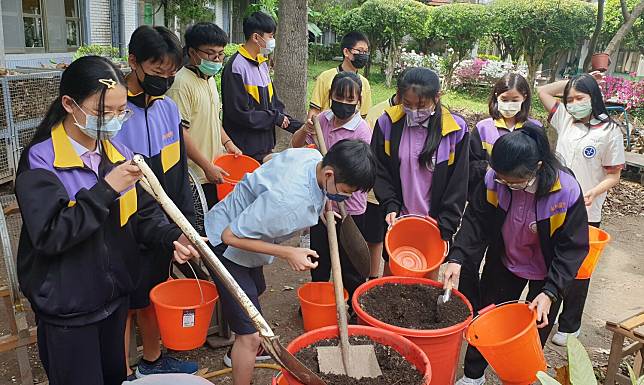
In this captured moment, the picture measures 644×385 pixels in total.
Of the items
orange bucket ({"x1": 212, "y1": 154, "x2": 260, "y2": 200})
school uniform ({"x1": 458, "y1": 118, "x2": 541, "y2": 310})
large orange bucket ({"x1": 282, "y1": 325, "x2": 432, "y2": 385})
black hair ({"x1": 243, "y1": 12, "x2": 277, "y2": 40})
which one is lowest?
large orange bucket ({"x1": 282, "y1": 325, "x2": 432, "y2": 385})

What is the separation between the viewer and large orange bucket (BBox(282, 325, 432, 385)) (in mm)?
2199

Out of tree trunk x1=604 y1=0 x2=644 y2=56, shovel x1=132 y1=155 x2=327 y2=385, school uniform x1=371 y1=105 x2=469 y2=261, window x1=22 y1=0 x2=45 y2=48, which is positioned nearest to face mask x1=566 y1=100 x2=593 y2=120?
school uniform x1=371 y1=105 x2=469 y2=261

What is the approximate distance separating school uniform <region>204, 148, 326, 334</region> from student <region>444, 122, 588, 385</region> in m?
0.85

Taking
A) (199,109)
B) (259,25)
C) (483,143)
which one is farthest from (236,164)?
(483,143)

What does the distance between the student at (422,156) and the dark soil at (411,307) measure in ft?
1.38

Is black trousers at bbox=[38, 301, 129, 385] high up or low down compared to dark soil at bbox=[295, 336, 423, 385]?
up

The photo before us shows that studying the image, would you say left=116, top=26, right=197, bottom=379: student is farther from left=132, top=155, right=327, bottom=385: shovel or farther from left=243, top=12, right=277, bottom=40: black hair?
left=243, top=12, right=277, bottom=40: black hair

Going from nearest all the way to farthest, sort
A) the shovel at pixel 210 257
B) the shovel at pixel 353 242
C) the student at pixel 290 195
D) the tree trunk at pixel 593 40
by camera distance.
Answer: the shovel at pixel 210 257
the student at pixel 290 195
the shovel at pixel 353 242
the tree trunk at pixel 593 40

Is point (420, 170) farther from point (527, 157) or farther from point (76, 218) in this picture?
point (76, 218)

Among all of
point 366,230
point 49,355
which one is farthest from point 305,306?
point 49,355

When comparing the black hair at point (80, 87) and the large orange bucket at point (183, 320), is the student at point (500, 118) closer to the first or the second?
the large orange bucket at point (183, 320)

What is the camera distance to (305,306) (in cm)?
313

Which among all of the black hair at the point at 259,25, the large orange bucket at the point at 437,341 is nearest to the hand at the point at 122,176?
the large orange bucket at the point at 437,341

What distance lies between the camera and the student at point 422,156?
9.82 ft
